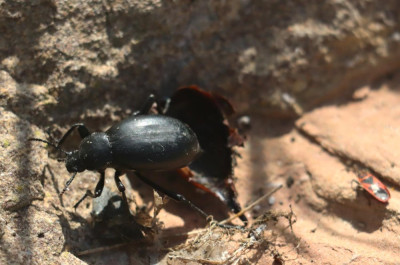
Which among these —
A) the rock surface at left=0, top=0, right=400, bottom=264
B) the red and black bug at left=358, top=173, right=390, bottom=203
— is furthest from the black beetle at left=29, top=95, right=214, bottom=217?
the red and black bug at left=358, top=173, right=390, bottom=203

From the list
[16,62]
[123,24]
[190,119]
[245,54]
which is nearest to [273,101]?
[245,54]

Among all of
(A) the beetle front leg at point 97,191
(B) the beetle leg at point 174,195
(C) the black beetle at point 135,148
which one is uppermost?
(C) the black beetle at point 135,148

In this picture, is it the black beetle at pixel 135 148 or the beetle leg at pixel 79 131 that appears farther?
the beetle leg at pixel 79 131

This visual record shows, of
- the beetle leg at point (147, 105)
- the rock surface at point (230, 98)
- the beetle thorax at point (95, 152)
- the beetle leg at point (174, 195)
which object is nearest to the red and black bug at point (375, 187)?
the rock surface at point (230, 98)

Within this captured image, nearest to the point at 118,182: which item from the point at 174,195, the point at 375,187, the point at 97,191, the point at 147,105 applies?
the point at 97,191

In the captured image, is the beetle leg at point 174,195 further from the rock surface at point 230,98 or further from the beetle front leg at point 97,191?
the beetle front leg at point 97,191

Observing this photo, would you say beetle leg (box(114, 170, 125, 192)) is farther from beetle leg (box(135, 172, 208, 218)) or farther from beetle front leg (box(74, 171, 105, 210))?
beetle leg (box(135, 172, 208, 218))
